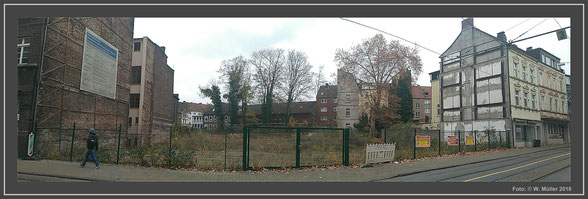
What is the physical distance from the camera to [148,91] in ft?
105

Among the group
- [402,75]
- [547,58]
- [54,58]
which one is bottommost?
[54,58]

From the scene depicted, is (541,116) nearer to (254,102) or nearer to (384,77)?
(384,77)

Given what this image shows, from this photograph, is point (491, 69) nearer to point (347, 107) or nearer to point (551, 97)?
point (551, 97)

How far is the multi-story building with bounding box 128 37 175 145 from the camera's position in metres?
30.9

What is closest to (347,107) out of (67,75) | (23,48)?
(67,75)

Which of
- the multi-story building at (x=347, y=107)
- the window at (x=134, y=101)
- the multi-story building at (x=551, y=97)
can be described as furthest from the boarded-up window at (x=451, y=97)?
the window at (x=134, y=101)

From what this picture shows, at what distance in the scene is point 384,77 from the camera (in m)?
33.9

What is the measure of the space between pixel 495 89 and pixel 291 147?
83.4 ft

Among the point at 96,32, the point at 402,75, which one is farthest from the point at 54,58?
the point at 402,75

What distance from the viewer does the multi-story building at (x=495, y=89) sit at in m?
27.5

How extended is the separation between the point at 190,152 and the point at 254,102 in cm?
4103

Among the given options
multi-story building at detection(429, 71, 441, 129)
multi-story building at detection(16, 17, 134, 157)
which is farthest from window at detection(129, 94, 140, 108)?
multi-story building at detection(429, 71, 441, 129)

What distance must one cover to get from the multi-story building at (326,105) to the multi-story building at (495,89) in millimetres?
32113

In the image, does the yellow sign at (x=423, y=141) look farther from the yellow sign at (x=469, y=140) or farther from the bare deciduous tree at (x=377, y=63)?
the bare deciduous tree at (x=377, y=63)
